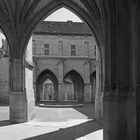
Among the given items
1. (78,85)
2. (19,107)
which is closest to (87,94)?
(78,85)

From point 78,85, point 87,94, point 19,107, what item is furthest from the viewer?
point 78,85

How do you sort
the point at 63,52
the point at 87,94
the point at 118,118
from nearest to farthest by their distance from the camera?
1. the point at 118,118
2. the point at 87,94
3. the point at 63,52

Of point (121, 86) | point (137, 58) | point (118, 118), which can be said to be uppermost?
point (137, 58)

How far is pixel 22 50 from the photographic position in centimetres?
1115

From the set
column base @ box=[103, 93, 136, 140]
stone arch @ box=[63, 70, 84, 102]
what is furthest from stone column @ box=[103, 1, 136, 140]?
stone arch @ box=[63, 70, 84, 102]

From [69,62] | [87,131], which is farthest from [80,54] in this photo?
[87,131]

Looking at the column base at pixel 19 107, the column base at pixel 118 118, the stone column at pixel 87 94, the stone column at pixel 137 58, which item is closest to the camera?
the stone column at pixel 137 58

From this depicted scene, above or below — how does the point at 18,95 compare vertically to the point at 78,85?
above

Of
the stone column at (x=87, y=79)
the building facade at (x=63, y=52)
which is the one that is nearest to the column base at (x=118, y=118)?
the building facade at (x=63, y=52)

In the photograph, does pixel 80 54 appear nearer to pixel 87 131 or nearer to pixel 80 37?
pixel 80 37

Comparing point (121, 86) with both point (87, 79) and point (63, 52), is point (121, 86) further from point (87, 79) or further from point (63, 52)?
point (63, 52)

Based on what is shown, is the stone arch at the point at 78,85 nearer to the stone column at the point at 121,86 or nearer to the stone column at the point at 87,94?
the stone column at the point at 87,94

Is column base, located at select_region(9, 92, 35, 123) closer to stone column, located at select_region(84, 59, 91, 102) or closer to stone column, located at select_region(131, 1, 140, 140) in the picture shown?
stone column, located at select_region(131, 1, 140, 140)

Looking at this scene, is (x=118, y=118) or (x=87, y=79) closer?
(x=118, y=118)
